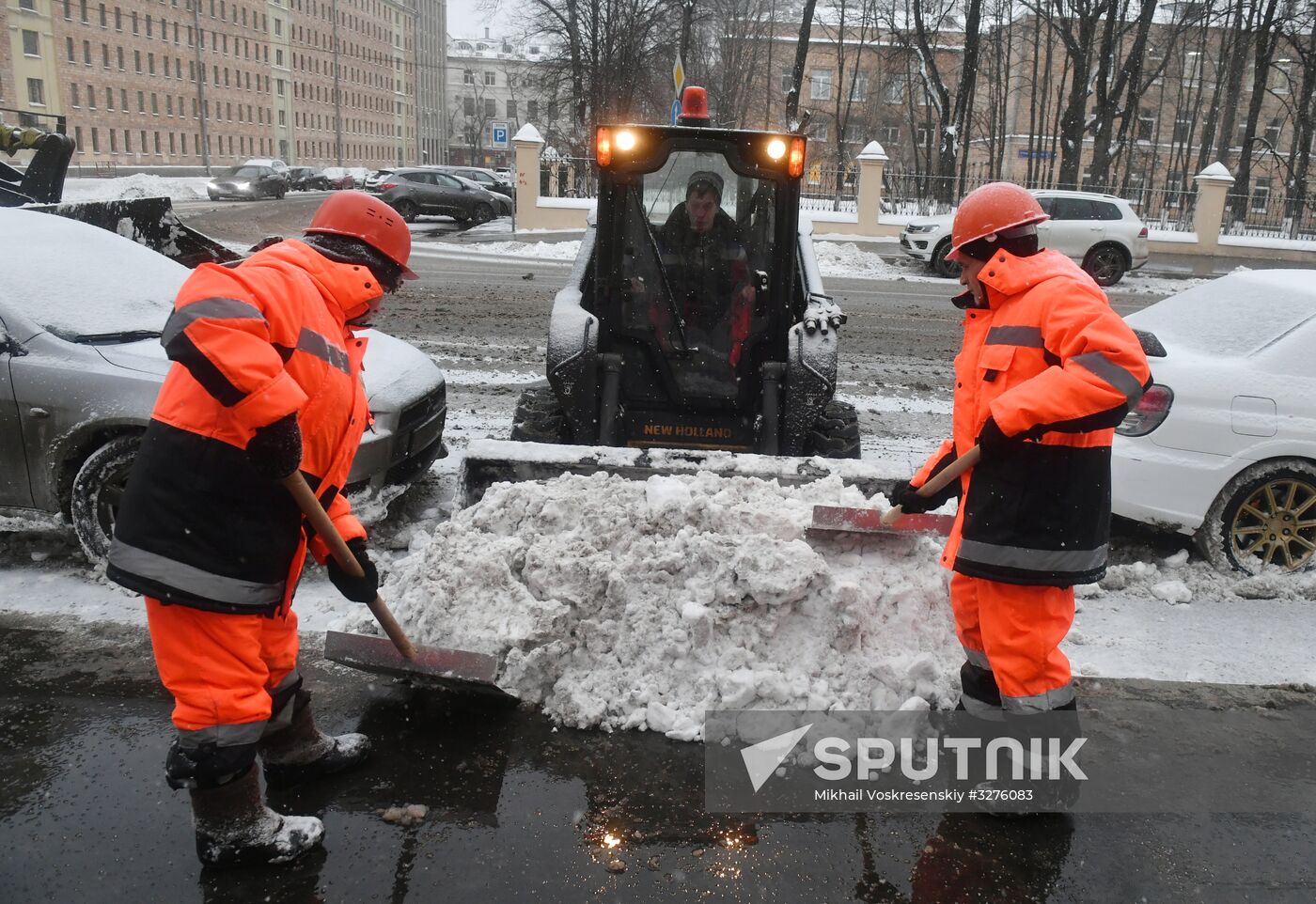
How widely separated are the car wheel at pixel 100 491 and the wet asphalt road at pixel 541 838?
1.16 metres

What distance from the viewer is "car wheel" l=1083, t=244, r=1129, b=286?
1878 cm

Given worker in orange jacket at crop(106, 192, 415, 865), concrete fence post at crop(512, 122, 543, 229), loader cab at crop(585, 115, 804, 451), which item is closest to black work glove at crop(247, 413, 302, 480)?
worker in orange jacket at crop(106, 192, 415, 865)

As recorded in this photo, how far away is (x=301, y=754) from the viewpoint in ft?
10.4

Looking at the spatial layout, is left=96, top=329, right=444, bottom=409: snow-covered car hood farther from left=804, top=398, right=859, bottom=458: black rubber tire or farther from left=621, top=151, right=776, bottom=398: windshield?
left=804, top=398, right=859, bottom=458: black rubber tire

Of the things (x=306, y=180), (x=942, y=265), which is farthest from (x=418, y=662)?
(x=306, y=180)

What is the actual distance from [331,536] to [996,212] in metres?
2.28

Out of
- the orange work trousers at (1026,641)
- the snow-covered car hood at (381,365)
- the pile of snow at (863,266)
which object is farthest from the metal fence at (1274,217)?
the orange work trousers at (1026,641)

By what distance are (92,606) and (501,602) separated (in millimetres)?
2113

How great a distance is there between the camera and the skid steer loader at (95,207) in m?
7.62

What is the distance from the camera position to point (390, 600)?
3.93 metres

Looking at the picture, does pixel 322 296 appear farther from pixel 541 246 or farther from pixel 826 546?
pixel 541 246

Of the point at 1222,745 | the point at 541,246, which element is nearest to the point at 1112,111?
the point at 541,246

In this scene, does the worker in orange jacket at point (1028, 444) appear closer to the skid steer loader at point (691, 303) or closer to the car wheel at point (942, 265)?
the skid steer loader at point (691, 303)

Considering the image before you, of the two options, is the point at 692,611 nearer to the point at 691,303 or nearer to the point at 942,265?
the point at 691,303
